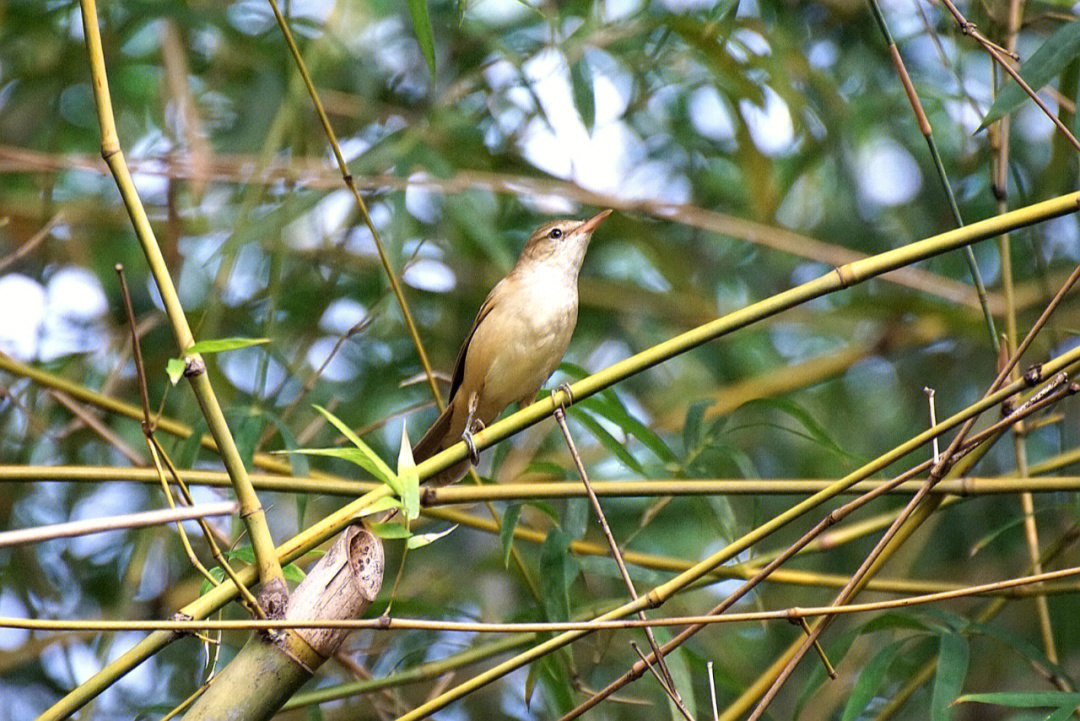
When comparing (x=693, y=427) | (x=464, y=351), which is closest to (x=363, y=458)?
(x=693, y=427)

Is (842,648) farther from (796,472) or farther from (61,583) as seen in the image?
(61,583)

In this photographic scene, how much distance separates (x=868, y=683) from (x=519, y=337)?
1.49m

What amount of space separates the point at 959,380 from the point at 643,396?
4.11 ft

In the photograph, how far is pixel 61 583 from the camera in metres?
4.46

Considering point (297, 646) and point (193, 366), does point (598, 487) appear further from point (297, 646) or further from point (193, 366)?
point (193, 366)

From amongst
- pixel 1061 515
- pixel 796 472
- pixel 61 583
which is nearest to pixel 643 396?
pixel 796 472

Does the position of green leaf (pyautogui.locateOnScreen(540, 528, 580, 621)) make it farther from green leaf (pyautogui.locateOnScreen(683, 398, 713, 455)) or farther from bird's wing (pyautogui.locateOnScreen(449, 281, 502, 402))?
bird's wing (pyautogui.locateOnScreen(449, 281, 502, 402))

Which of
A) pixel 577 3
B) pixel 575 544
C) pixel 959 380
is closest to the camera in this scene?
pixel 575 544

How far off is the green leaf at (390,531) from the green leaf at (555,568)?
786mm

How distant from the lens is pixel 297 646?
179cm

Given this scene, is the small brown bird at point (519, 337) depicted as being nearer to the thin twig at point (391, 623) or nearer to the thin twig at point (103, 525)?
the thin twig at point (391, 623)

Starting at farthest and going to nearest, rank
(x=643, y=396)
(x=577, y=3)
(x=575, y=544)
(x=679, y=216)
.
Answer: (x=643, y=396) → (x=679, y=216) → (x=577, y=3) → (x=575, y=544)

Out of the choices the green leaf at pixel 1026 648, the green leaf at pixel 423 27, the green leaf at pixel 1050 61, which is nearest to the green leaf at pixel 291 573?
the green leaf at pixel 423 27

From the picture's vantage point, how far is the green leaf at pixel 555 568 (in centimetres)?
266
